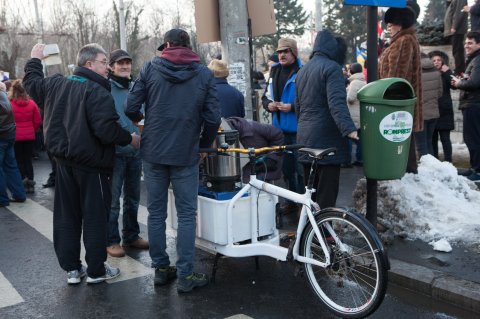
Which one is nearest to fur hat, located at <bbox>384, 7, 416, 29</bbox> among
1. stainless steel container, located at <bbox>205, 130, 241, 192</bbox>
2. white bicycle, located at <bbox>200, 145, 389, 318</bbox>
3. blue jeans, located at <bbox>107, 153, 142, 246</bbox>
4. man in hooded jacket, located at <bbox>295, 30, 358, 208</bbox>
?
man in hooded jacket, located at <bbox>295, 30, 358, 208</bbox>

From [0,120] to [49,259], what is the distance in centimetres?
316

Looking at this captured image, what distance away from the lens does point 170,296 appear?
13.7 ft

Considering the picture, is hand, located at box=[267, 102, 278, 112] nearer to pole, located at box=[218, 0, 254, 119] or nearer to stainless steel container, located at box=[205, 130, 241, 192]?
pole, located at box=[218, 0, 254, 119]

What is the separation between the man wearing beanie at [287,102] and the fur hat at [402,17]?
126 centimetres

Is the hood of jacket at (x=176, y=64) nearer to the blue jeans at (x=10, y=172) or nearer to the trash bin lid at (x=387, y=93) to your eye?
the trash bin lid at (x=387, y=93)

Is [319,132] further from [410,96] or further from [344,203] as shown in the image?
[344,203]

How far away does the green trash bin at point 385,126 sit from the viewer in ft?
14.5

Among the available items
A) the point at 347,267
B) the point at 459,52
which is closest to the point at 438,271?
the point at 347,267

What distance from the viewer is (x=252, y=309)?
12.9ft

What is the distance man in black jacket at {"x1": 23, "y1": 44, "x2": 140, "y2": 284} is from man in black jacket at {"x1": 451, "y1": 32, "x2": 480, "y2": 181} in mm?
4950

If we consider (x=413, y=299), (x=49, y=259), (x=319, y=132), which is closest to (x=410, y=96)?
(x=319, y=132)

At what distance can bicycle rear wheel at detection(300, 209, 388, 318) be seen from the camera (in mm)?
3479

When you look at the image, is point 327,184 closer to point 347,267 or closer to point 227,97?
point 347,267

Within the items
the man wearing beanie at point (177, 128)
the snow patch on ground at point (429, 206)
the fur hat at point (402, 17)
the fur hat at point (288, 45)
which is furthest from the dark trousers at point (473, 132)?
the man wearing beanie at point (177, 128)
